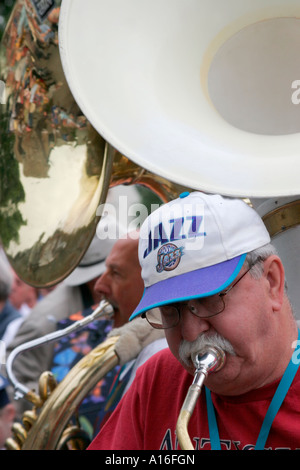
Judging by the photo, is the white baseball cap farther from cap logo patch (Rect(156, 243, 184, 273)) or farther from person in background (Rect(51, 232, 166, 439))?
person in background (Rect(51, 232, 166, 439))

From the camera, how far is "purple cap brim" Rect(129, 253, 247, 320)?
1521 mm

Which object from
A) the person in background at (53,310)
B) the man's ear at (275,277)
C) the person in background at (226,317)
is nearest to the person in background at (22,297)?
the person in background at (53,310)

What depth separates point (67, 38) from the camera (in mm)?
1750

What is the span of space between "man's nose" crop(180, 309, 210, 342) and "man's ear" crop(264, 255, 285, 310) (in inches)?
5.4

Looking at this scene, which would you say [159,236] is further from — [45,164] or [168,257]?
[45,164]

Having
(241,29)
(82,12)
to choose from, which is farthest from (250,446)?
(82,12)

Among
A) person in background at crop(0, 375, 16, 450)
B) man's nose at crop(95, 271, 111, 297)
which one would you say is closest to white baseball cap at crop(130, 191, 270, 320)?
man's nose at crop(95, 271, 111, 297)

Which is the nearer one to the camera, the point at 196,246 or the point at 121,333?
the point at 196,246

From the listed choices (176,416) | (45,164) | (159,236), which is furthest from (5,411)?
(159,236)

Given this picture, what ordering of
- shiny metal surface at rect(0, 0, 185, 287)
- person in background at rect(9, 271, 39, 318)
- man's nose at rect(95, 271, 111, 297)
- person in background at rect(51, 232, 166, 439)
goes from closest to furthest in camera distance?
shiny metal surface at rect(0, 0, 185, 287)
person in background at rect(51, 232, 166, 439)
man's nose at rect(95, 271, 111, 297)
person in background at rect(9, 271, 39, 318)

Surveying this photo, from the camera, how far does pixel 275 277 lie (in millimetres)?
1596

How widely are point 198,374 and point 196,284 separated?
16 cm

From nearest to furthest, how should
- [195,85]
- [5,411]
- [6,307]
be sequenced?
[195,85] → [5,411] → [6,307]
